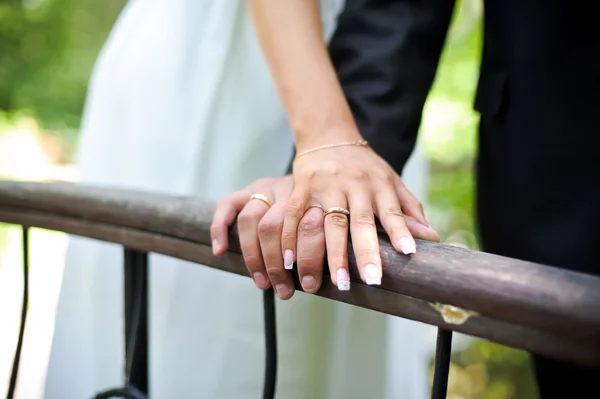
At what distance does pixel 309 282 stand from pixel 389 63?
373 millimetres

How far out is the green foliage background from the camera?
2635mm

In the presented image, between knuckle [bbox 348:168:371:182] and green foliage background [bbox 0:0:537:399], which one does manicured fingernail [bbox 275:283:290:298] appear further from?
green foliage background [bbox 0:0:537:399]

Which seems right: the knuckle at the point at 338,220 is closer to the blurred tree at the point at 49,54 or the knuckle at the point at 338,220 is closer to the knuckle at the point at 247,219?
the knuckle at the point at 247,219

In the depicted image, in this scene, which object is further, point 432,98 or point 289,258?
point 432,98

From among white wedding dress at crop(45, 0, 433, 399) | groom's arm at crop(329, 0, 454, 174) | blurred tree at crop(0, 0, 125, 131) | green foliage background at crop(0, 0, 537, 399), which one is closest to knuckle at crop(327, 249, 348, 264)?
groom's arm at crop(329, 0, 454, 174)

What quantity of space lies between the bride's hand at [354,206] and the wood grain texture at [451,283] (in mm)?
14

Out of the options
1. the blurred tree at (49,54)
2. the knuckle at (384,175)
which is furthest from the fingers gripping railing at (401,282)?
the blurred tree at (49,54)

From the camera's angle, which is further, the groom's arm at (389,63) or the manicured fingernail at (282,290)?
the groom's arm at (389,63)

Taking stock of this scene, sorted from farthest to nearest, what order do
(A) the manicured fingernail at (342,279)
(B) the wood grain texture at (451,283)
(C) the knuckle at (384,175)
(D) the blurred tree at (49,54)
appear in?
1. (D) the blurred tree at (49,54)
2. (C) the knuckle at (384,175)
3. (A) the manicured fingernail at (342,279)
4. (B) the wood grain texture at (451,283)

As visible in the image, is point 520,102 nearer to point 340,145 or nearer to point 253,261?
point 340,145

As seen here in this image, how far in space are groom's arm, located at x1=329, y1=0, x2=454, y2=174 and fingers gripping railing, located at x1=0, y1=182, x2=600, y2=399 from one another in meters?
0.26

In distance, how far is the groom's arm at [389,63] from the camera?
743 mm

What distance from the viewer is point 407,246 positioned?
0.48m

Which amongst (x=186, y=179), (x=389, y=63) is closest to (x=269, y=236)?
(x=389, y=63)
